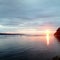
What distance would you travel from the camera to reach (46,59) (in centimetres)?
3919

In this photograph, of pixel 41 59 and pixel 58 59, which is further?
pixel 41 59

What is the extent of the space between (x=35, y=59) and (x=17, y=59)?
18.0ft

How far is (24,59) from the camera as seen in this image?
39375 millimetres

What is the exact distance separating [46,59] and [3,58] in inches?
523

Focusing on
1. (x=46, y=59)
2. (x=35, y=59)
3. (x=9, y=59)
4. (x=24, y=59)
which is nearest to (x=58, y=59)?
(x=46, y=59)

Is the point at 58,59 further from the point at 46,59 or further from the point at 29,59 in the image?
the point at 29,59

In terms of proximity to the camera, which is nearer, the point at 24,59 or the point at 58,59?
the point at 58,59

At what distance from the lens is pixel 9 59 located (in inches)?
1515

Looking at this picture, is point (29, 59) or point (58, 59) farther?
point (29, 59)

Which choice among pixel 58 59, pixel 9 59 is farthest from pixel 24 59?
pixel 58 59

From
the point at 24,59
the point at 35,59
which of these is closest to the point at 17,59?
the point at 24,59

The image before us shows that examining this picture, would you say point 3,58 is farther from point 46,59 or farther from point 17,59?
point 46,59

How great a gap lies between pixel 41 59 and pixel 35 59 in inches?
72.4

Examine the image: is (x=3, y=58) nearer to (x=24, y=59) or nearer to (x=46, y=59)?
(x=24, y=59)
